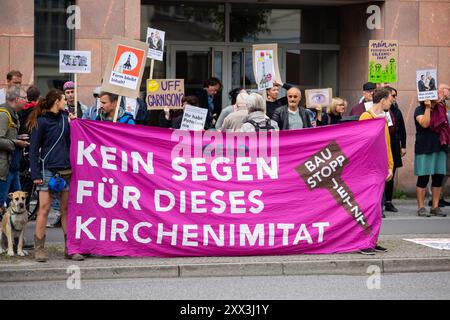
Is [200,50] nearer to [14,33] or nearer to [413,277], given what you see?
[14,33]

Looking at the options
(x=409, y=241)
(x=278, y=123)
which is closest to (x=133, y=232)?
(x=278, y=123)

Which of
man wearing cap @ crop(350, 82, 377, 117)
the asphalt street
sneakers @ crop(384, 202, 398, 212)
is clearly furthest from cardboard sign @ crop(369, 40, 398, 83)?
the asphalt street

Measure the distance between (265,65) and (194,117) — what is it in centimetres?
145

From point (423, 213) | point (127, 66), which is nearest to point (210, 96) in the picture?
point (423, 213)

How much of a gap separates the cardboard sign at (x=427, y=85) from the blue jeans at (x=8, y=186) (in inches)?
249

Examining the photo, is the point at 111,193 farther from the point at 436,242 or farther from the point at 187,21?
the point at 187,21

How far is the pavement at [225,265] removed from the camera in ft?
32.7

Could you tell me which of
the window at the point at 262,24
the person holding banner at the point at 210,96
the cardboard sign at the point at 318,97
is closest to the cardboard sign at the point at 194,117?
the person holding banner at the point at 210,96

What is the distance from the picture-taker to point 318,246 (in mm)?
10922

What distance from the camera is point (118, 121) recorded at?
11570mm

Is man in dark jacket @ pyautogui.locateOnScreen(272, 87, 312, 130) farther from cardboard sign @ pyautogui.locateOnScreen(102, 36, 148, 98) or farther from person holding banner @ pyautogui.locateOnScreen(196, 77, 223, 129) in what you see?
person holding banner @ pyautogui.locateOnScreen(196, 77, 223, 129)

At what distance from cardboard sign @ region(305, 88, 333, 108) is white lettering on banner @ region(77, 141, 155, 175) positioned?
18.7 ft

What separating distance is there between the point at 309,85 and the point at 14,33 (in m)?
6.47

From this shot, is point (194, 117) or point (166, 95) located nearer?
point (194, 117)
